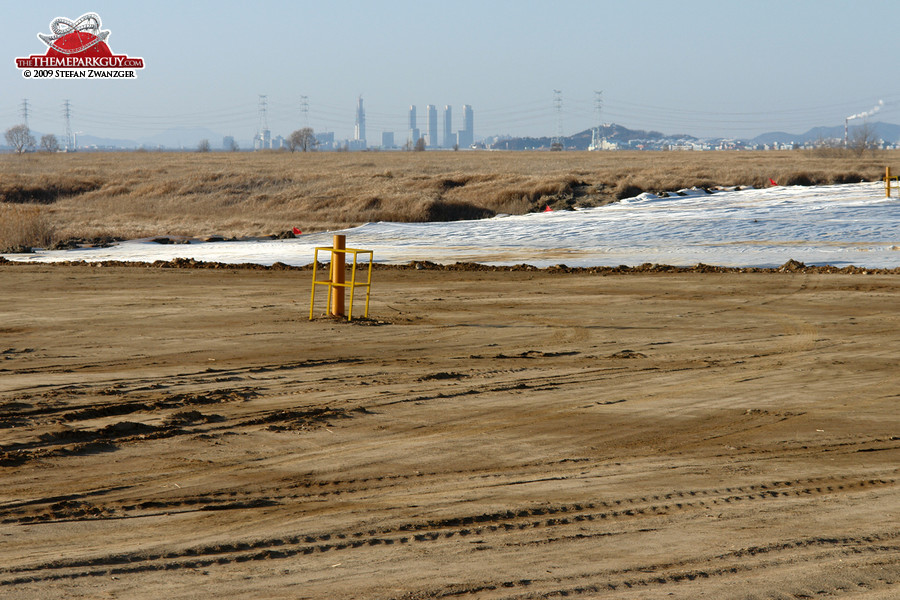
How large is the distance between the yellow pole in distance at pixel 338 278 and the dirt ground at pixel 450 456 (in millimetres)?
393

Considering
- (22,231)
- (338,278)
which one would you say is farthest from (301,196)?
(338,278)

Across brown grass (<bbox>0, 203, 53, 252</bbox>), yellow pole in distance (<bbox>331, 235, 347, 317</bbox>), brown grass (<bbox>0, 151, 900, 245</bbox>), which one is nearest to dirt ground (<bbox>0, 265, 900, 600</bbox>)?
yellow pole in distance (<bbox>331, 235, 347, 317</bbox>)

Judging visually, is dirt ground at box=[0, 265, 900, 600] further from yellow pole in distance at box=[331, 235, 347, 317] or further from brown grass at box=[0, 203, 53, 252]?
brown grass at box=[0, 203, 53, 252]

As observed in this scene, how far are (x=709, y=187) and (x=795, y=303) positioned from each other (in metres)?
26.1

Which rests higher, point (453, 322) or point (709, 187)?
point (709, 187)

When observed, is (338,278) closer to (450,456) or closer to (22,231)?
(450,456)

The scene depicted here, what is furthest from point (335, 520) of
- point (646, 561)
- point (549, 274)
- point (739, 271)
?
point (739, 271)

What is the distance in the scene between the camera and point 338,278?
13.9 metres

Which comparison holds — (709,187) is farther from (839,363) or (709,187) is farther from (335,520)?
(335,520)

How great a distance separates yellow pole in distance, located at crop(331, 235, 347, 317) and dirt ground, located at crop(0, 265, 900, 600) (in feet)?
1.29

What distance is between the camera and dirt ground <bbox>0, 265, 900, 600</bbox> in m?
4.94

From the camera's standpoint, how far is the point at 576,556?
513 cm

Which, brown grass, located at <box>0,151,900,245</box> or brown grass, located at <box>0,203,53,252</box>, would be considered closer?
brown grass, located at <box>0,203,53,252</box>

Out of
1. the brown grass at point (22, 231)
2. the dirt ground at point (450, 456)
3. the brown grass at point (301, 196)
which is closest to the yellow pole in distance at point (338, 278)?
the dirt ground at point (450, 456)
